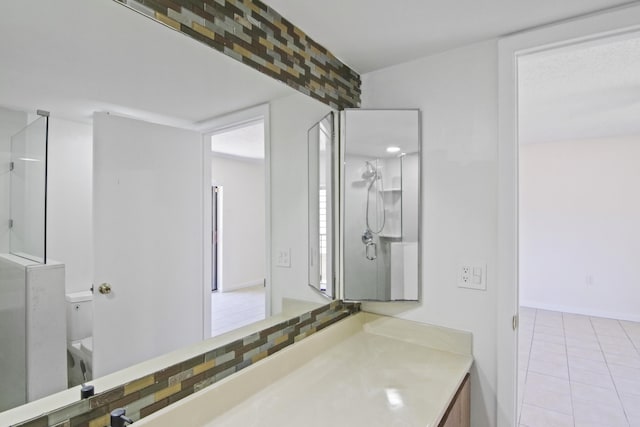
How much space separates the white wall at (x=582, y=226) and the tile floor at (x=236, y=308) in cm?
506

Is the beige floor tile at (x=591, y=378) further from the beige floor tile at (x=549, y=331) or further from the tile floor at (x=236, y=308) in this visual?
the tile floor at (x=236, y=308)

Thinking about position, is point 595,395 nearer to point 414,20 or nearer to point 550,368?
point 550,368

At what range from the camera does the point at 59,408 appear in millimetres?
766

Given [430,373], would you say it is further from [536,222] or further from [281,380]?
[536,222]

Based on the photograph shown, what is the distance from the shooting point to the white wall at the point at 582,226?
4.44m

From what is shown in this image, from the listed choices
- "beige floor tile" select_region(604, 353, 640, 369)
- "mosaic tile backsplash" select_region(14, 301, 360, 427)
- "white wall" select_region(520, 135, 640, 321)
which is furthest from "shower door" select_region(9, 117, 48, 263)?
"white wall" select_region(520, 135, 640, 321)

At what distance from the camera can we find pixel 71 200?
0.79 m

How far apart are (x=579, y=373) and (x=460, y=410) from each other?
96.4 inches

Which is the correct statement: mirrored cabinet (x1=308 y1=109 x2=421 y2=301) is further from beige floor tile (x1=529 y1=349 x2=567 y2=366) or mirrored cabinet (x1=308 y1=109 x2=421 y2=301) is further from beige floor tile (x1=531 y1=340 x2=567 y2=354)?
beige floor tile (x1=531 y1=340 x2=567 y2=354)

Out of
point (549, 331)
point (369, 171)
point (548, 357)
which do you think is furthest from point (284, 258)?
point (549, 331)

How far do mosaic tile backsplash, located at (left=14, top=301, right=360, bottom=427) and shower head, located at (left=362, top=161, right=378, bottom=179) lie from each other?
0.73m

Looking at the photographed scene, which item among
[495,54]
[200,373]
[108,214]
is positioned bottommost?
[200,373]

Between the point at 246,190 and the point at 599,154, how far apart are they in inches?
208

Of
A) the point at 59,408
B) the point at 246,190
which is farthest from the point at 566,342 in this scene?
the point at 59,408
